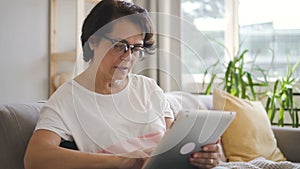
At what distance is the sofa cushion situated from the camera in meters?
1.19

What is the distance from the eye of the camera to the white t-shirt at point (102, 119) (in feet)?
3.85

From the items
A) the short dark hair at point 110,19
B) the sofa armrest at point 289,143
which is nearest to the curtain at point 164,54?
the short dark hair at point 110,19

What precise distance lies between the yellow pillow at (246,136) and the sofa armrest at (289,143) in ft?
0.18

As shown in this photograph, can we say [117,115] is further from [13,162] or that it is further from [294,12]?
[294,12]

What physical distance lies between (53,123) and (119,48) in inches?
10.9

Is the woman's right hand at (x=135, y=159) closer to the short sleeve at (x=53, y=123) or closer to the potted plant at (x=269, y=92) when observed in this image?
the short sleeve at (x=53, y=123)

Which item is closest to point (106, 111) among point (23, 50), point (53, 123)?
point (53, 123)

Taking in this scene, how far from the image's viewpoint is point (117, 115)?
125 centimetres

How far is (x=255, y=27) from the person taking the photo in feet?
9.45

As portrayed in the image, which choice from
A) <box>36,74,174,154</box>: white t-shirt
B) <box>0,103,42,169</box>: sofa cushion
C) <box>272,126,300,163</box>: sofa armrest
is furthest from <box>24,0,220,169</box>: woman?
<box>272,126,300,163</box>: sofa armrest

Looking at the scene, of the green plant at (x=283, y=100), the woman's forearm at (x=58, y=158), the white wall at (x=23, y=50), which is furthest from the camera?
the green plant at (x=283, y=100)

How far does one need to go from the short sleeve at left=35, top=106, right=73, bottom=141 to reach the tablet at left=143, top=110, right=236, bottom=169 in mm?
→ 267

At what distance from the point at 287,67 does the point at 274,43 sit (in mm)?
182

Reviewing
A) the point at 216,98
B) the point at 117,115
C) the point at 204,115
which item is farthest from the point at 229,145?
the point at 204,115
